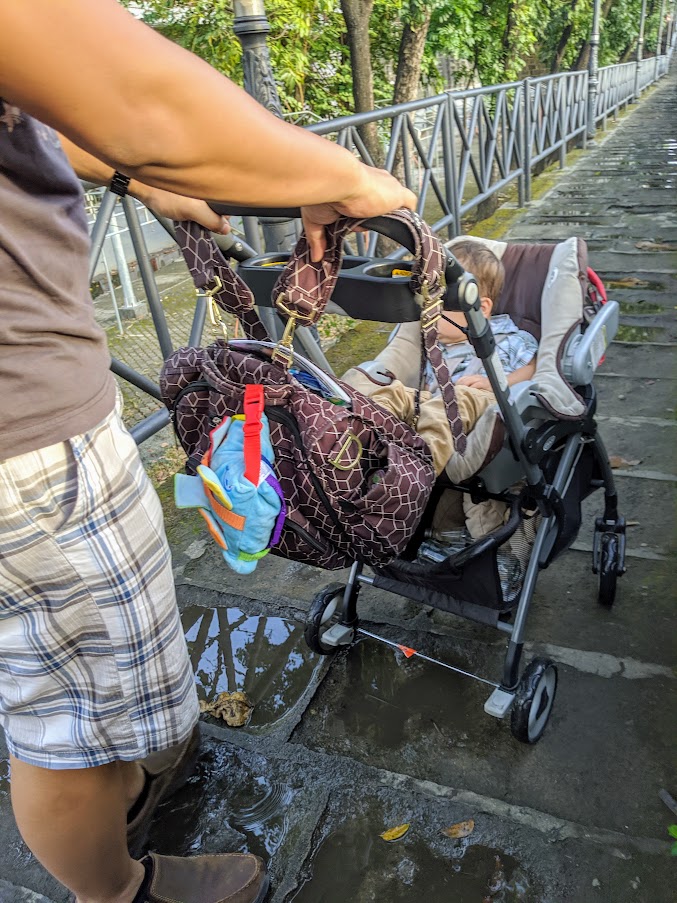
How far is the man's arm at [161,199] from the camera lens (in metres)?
1.45

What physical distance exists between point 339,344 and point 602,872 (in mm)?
4008

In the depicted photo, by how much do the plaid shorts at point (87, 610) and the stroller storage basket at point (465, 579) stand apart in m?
0.84

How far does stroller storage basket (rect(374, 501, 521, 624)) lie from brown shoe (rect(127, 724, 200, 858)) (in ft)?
2.51

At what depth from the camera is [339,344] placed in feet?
17.3

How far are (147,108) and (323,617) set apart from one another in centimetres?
186

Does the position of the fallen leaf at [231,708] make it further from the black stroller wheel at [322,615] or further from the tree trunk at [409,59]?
the tree trunk at [409,59]

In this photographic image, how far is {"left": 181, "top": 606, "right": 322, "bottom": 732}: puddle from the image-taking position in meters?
2.38

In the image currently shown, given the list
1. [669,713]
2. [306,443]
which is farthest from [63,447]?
[669,713]

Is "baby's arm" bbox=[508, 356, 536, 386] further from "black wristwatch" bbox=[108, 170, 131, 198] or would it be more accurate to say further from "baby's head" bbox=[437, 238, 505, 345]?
"black wristwatch" bbox=[108, 170, 131, 198]

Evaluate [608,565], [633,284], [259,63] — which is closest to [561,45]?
[633,284]

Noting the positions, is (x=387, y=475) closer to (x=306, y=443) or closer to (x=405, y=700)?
(x=306, y=443)

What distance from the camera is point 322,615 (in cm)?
244

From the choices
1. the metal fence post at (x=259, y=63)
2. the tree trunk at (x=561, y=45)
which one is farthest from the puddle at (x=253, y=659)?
the tree trunk at (x=561, y=45)

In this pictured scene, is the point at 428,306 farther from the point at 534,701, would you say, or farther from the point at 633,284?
the point at 633,284
